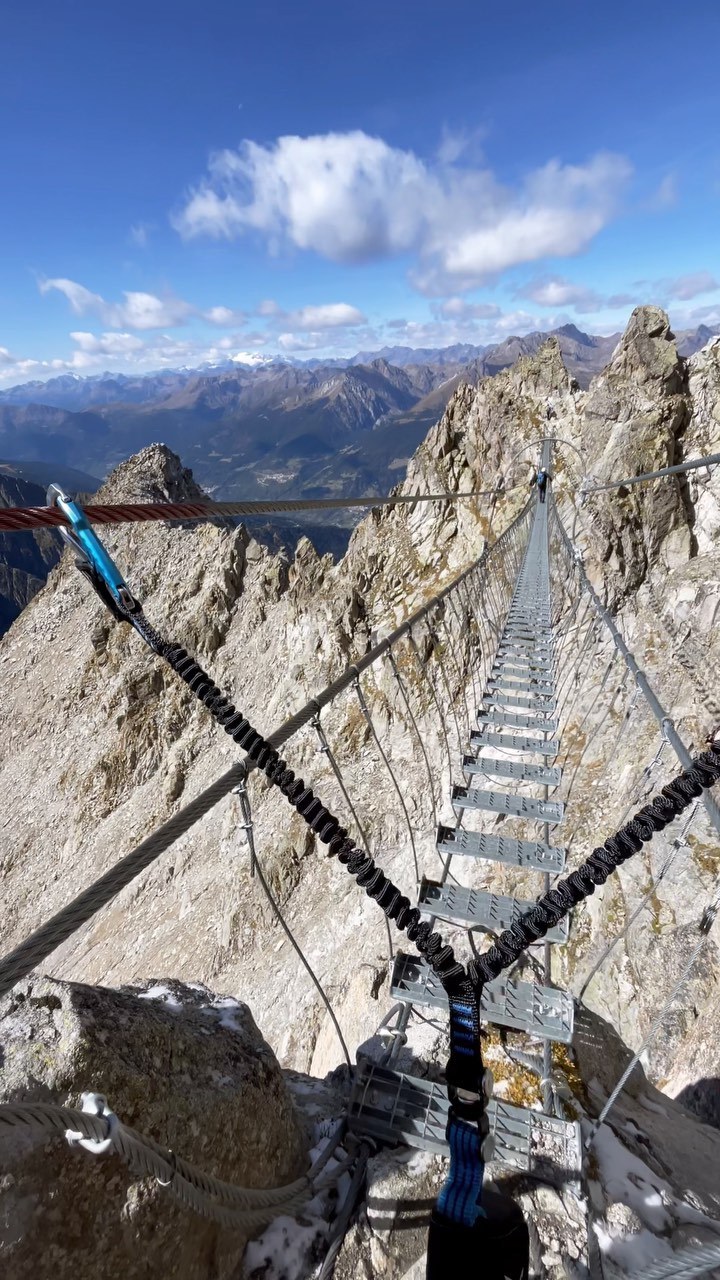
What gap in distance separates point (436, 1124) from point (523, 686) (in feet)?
19.6

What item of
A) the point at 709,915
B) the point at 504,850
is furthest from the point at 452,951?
the point at 709,915

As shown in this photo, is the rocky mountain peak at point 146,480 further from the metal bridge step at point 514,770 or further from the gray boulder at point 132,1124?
the gray boulder at point 132,1124

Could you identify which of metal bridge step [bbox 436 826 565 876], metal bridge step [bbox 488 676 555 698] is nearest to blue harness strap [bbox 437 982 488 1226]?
metal bridge step [bbox 436 826 565 876]

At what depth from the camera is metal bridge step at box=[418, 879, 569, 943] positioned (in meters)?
4.52

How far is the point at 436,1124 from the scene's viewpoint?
3510 millimetres

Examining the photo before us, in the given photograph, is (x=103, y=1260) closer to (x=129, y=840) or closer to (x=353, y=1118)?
(x=353, y=1118)

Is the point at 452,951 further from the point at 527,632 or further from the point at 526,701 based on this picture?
the point at 527,632

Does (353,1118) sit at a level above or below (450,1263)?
below

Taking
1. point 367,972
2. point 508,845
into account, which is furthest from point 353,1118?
point 367,972

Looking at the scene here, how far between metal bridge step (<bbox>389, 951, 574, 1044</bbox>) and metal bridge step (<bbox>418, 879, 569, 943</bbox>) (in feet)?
1.31

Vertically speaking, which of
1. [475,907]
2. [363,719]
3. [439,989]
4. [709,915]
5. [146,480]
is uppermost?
[146,480]

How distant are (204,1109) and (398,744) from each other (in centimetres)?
2487

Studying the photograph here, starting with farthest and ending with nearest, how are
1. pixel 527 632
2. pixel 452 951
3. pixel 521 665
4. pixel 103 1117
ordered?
pixel 527 632
pixel 521 665
pixel 452 951
pixel 103 1117

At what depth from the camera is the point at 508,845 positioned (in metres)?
5.49
